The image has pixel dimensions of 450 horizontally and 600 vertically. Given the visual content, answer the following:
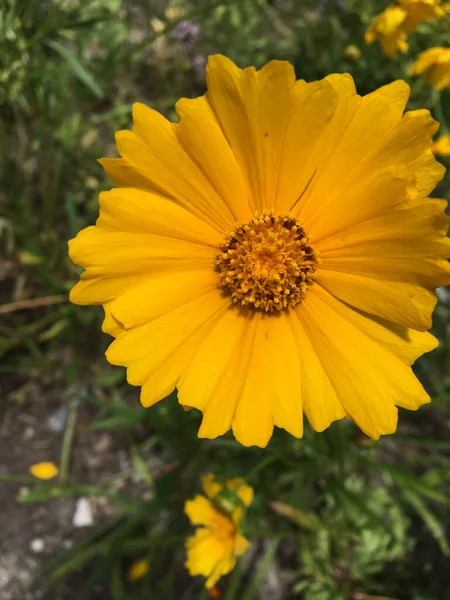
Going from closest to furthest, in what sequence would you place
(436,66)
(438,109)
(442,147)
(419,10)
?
(419,10) → (436,66) → (442,147) → (438,109)

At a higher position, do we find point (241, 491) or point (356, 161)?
point (356, 161)

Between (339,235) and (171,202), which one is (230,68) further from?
(339,235)

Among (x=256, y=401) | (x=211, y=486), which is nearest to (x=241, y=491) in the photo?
(x=211, y=486)

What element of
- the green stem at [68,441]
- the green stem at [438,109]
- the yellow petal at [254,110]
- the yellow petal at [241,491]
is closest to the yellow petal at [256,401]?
the yellow petal at [254,110]

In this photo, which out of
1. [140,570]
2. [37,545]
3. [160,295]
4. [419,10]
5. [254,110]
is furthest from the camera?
[37,545]

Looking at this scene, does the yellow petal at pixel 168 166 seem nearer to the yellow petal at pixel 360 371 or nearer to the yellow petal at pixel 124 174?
the yellow petal at pixel 124 174

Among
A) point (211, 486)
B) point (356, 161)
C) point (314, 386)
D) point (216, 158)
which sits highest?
point (216, 158)

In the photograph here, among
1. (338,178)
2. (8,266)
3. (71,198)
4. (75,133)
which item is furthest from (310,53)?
(8,266)

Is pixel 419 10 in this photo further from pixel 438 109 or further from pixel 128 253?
pixel 128 253
